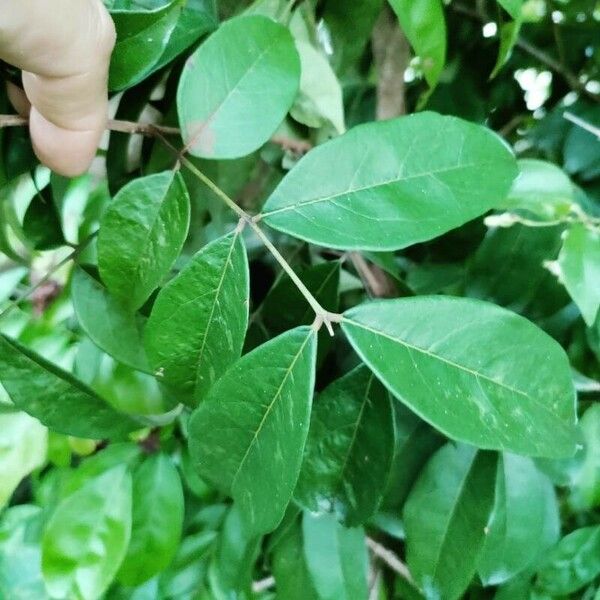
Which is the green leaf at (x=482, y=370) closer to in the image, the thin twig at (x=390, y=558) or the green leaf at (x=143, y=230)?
the green leaf at (x=143, y=230)

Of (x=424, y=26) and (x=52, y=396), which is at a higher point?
(x=424, y=26)

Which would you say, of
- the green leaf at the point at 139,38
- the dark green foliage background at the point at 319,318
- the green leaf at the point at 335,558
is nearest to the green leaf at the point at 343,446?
the dark green foliage background at the point at 319,318

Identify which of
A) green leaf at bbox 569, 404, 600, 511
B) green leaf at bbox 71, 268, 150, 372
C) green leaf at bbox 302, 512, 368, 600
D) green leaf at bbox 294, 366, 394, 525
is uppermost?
green leaf at bbox 71, 268, 150, 372

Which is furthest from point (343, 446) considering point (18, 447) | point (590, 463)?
point (18, 447)

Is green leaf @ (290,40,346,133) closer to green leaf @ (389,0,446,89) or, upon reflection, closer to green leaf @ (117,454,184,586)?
green leaf @ (389,0,446,89)

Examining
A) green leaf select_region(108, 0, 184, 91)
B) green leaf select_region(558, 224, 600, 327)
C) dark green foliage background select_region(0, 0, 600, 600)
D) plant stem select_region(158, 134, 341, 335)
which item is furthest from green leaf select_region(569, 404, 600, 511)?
green leaf select_region(108, 0, 184, 91)

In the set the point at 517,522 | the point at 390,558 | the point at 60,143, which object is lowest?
the point at 390,558

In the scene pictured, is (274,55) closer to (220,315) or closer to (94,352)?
(220,315)

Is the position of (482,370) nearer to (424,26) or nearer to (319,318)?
(319,318)
